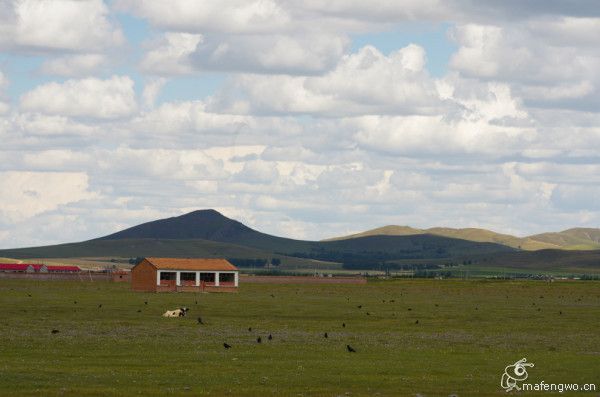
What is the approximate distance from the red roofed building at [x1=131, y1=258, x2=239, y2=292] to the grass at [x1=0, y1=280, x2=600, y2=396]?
49037 millimetres

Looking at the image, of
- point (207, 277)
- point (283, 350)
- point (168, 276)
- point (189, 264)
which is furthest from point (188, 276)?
point (283, 350)

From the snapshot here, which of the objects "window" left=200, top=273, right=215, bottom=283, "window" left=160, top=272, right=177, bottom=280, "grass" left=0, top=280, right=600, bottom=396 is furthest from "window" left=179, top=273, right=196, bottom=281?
"grass" left=0, top=280, right=600, bottom=396

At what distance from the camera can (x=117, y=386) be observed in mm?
37406

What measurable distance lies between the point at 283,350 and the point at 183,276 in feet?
307

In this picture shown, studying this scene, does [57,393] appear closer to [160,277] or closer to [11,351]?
[11,351]

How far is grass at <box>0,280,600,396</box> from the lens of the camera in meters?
38.5

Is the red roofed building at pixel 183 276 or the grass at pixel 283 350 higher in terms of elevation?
the red roofed building at pixel 183 276

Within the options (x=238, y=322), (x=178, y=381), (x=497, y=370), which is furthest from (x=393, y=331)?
(x=178, y=381)

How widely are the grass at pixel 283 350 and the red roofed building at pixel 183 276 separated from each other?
49037 mm

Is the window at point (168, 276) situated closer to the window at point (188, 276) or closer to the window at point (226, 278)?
the window at point (188, 276)

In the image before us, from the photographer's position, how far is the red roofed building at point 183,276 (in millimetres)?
140500

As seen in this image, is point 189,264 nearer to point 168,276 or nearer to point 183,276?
point 183,276

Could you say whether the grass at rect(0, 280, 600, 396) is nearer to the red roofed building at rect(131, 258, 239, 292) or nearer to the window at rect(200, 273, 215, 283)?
the red roofed building at rect(131, 258, 239, 292)

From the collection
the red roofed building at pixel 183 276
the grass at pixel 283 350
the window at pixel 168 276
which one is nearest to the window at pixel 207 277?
the red roofed building at pixel 183 276
